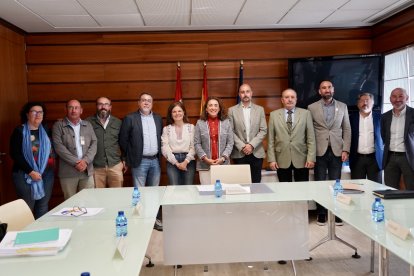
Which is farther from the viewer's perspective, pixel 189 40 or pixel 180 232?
pixel 189 40

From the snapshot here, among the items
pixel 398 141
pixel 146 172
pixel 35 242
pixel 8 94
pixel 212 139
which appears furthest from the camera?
pixel 8 94

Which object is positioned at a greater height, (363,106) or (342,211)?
(363,106)

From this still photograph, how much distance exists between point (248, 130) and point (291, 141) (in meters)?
0.53

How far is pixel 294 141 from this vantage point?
443cm

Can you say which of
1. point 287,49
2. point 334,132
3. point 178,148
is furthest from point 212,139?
point 287,49

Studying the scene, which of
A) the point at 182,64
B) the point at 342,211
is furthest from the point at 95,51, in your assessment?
the point at 342,211

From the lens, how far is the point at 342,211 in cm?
242

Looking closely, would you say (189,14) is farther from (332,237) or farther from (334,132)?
(332,237)

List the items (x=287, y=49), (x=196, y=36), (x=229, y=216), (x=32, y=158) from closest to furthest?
1. (x=229, y=216)
2. (x=32, y=158)
3. (x=196, y=36)
4. (x=287, y=49)

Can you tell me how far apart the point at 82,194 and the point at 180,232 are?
918 millimetres

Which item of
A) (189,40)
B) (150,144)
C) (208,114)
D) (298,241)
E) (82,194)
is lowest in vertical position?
(298,241)

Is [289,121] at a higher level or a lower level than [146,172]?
higher

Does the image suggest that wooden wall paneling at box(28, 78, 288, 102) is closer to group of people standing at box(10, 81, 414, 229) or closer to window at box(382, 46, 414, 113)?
group of people standing at box(10, 81, 414, 229)

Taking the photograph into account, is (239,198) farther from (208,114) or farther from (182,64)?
(182,64)
